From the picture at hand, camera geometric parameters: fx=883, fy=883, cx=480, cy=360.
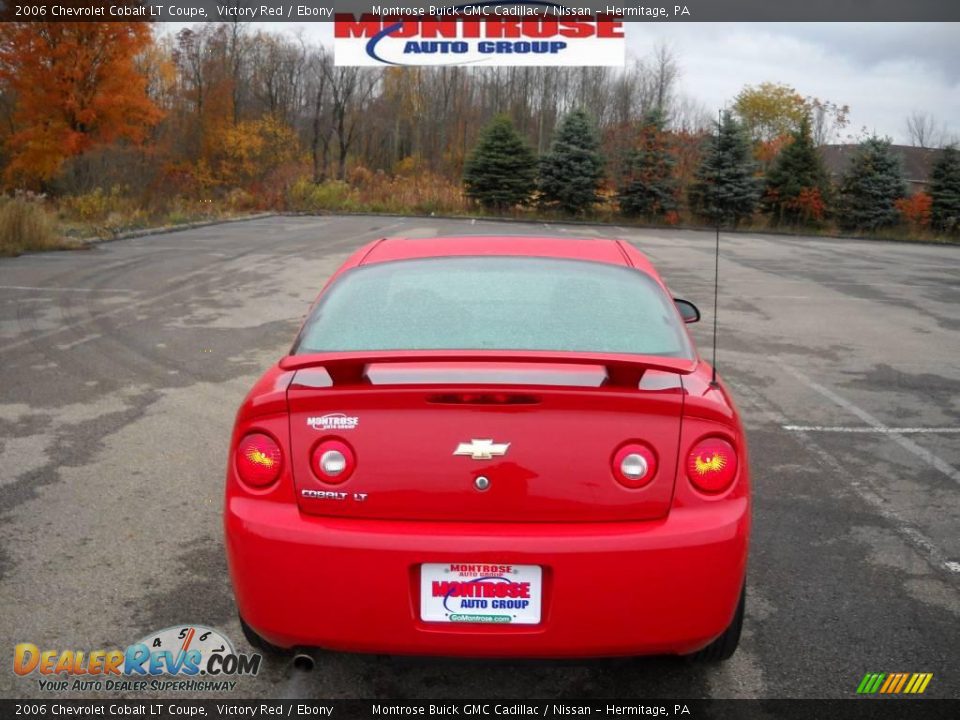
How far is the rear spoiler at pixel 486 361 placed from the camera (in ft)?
8.91

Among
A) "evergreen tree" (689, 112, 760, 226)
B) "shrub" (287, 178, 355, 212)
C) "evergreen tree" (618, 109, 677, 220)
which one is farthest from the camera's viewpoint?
"shrub" (287, 178, 355, 212)

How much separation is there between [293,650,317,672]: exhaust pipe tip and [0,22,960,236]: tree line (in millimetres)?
18192

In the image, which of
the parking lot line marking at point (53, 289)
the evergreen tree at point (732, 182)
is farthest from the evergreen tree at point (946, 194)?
the parking lot line marking at point (53, 289)

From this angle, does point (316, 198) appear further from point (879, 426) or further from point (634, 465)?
point (634, 465)

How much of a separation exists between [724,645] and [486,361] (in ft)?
4.14

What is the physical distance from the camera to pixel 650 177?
39031mm

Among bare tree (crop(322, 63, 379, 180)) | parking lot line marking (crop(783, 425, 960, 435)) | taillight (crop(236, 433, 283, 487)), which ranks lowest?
parking lot line marking (crop(783, 425, 960, 435))

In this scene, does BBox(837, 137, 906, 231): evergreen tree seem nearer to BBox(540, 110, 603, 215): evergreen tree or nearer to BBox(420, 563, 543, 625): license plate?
BBox(540, 110, 603, 215): evergreen tree

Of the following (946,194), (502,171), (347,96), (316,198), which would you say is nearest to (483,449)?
(502,171)

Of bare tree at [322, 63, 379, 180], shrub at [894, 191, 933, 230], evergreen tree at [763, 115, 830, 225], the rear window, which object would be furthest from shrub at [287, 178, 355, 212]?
the rear window

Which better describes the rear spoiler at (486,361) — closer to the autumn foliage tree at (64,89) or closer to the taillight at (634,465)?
the taillight at (634,465)

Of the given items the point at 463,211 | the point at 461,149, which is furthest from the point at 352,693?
the point at 461,149

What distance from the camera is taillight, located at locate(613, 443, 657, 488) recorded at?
260 centimetres

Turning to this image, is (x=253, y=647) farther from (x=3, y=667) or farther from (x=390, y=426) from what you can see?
(x=390, y=426)
